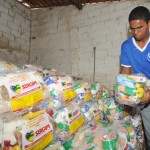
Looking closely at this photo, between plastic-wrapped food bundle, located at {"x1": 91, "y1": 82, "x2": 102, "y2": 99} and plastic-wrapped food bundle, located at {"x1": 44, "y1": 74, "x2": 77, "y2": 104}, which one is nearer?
plastic-wrapped food bundle, located at {"x1": 44, "y1": 74, "x2": 77, "y2": 104}

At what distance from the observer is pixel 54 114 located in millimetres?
1691

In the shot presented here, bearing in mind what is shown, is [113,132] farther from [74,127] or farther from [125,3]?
[125,3]

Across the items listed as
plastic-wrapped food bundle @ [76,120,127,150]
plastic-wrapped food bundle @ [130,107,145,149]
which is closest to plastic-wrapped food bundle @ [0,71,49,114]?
plastic-wrapped food bundle @ [76,120,127,150]

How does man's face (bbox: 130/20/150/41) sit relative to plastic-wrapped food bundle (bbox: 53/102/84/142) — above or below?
above

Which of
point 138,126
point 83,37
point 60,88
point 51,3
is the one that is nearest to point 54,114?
point 60,88

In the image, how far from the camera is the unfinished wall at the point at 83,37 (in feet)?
12.3

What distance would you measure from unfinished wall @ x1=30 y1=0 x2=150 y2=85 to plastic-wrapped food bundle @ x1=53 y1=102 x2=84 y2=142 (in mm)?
2041

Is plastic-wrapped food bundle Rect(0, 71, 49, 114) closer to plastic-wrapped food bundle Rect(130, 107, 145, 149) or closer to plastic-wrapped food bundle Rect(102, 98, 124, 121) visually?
plastic-wrapped food bundle Rect(102, 98, 124, 121)

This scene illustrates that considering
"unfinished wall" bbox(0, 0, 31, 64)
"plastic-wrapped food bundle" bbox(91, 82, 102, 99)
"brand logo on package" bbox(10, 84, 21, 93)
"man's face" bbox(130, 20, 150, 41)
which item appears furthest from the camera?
"unfinished wall" bbox(0, 0, 31, 64)

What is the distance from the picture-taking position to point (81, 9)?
4.11 meters

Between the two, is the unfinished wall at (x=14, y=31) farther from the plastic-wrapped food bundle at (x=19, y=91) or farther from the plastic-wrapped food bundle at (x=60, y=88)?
the plastic-wrapped food bundle at (x=19, y=91)

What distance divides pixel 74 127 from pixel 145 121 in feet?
2.94

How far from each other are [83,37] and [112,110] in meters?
2.06

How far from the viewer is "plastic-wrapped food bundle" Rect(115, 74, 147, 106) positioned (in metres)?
1.66
